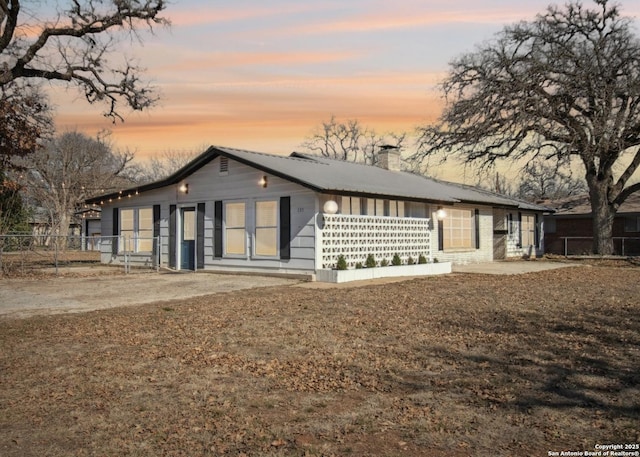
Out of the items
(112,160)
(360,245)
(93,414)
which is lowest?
(93,414)

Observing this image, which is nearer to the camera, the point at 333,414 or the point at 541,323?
the point at 333,414

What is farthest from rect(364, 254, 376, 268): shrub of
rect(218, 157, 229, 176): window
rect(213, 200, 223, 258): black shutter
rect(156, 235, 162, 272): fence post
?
rect(156, 235, 162, 272): fence post

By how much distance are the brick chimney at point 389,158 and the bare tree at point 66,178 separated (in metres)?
29.1

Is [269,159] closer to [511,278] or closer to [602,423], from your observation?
[511,278]

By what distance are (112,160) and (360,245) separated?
43.2 meters

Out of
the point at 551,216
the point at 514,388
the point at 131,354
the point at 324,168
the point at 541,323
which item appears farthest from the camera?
the point at 551,216

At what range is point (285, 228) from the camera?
15.7 m

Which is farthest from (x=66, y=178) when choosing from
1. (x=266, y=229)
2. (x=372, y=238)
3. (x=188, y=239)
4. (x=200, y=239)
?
(x=372, y=238)

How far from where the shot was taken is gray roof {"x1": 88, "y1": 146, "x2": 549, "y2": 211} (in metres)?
15.2

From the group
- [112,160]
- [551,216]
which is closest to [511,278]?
[551,216]

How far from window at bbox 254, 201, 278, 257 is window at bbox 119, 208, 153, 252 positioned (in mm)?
5480

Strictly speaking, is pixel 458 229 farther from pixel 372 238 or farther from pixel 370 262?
pixel 370 262

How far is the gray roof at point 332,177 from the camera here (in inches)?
599

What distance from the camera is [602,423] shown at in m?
4.09
